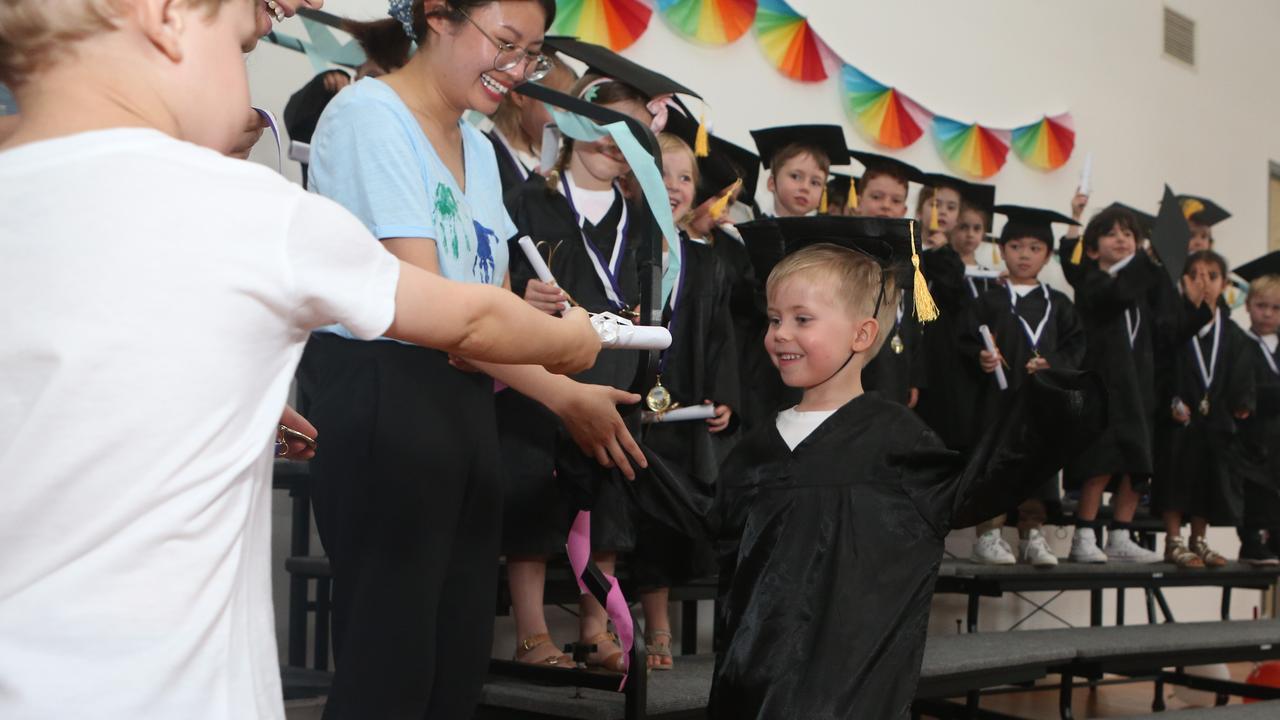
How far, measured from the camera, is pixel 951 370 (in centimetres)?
566

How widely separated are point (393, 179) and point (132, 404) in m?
0.83

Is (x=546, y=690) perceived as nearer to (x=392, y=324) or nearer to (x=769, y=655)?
(x=769, y=655)

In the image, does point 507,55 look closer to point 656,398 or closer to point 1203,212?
point 656,398

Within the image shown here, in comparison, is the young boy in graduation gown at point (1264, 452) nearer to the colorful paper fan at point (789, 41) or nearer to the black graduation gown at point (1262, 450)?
the black graduation gown at point (1262, 450)

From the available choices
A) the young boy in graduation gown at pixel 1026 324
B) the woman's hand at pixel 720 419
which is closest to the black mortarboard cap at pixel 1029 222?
the young boy in graduation gown at pixel 1026 324

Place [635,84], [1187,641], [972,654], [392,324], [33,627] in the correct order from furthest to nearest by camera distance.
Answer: [1187,641] < [972,654] < [635,84] < [392,324] < [33,627]

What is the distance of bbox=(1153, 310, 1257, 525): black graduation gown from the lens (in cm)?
605

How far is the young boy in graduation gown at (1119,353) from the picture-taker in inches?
224

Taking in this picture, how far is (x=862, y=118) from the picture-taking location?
6434 millimetres

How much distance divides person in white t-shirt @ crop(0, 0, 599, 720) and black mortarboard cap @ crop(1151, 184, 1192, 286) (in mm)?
5422

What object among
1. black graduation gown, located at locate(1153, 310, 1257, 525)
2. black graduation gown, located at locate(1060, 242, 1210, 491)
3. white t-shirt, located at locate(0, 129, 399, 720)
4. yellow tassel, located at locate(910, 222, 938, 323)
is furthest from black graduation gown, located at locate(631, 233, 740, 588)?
black graduation gown, located at locate(1153, 310, 1257, 525)

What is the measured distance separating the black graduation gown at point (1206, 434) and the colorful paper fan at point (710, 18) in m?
3.01

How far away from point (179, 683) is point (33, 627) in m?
0.12

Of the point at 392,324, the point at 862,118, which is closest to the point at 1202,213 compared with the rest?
the point at 862,118
